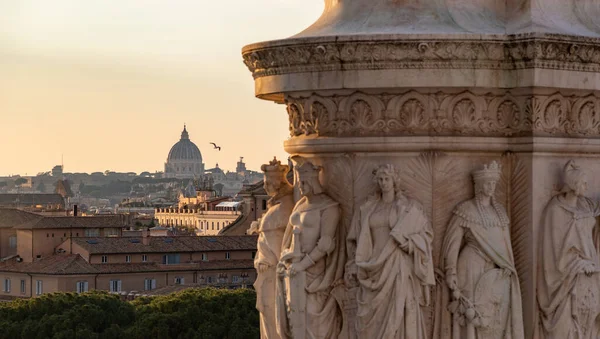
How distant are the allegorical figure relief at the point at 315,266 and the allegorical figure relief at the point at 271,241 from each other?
28cm

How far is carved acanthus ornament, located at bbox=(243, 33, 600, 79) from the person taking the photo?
7430 millimetres

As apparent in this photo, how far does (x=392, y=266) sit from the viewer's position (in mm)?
7445

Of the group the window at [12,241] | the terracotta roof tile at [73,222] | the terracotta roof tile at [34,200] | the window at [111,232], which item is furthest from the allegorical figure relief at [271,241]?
the terracotta roof tile at [34,200]

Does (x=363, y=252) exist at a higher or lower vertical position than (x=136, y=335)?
higher

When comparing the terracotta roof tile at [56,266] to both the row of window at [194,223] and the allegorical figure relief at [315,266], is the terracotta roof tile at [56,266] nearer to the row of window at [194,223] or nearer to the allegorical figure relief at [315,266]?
the row of window at [194,223]

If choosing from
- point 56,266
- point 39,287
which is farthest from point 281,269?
point 39,287

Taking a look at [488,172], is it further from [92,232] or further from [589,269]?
[92,232]

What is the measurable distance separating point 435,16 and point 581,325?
4.75ft

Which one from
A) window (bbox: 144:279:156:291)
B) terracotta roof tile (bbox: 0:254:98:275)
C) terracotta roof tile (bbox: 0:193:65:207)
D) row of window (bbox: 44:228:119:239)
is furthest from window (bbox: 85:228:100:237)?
terracotta roof tile (bbox: 0:193:65:207)

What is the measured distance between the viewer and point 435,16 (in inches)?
301

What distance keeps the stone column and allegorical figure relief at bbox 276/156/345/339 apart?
8 cm

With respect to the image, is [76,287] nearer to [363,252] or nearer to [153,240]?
[153,240]

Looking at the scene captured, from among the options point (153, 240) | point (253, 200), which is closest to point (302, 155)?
point (153, 240)

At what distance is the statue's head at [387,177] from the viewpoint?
7.50 m
